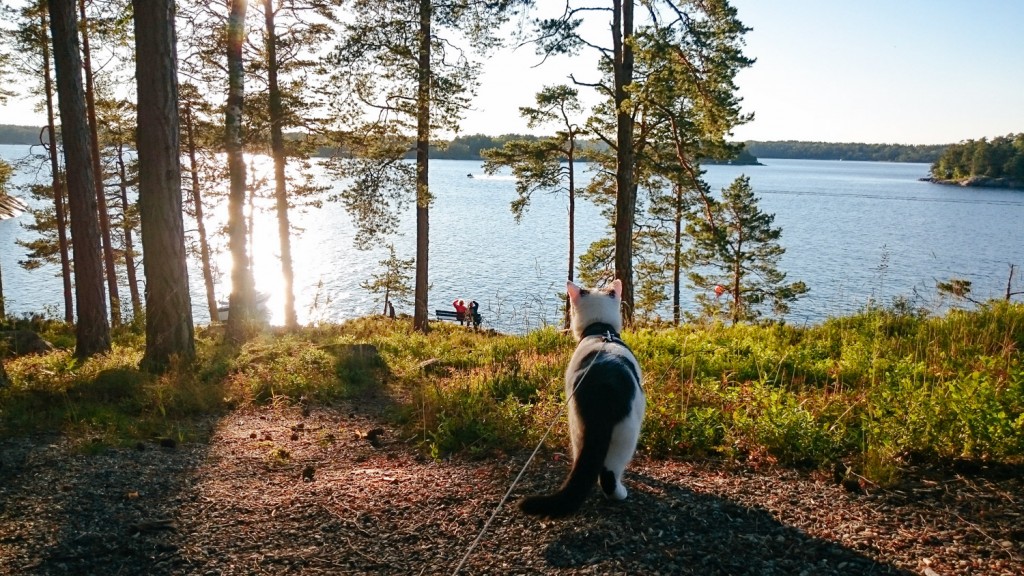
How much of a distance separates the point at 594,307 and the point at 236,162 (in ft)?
36.2

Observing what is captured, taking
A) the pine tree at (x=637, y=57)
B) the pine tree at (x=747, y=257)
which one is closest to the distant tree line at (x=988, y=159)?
the pine tree at (x=747, y=257)

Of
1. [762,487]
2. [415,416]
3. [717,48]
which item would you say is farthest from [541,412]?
[717,48]

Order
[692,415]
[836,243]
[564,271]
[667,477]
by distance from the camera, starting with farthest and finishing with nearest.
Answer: [836,243]
[564,271]
[692,415]
[667,477]

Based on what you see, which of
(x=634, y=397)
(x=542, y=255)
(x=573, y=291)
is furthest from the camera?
(x=542, y=255)

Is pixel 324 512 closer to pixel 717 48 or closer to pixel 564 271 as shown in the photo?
pixel 717 48

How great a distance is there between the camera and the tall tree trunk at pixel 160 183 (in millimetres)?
7570

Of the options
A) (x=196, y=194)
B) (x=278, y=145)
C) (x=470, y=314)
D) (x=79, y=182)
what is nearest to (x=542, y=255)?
(x=470, y=314)

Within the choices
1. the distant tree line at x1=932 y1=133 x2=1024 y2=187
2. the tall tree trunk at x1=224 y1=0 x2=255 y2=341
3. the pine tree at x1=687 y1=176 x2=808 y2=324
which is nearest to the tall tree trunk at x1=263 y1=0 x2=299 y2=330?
the tall tree trunk at x1=224 y1=0 x2=255 y2=341

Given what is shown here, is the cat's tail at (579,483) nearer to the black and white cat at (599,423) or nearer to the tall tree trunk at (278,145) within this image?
the black and white cat at (599,423)

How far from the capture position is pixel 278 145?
52.0ft

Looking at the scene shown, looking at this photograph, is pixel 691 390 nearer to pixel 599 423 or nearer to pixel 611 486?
pixel 611 486

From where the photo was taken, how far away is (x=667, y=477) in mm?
4148

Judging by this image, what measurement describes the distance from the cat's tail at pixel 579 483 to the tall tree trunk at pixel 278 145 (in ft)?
46.1

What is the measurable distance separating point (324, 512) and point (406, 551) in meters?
0.79
